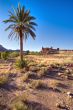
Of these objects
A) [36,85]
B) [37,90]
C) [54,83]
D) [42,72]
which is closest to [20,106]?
[37,90]

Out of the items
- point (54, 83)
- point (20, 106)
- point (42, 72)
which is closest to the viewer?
point (20, 106)

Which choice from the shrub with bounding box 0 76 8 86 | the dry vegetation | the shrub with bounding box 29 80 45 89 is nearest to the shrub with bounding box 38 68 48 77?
the dry vegetation

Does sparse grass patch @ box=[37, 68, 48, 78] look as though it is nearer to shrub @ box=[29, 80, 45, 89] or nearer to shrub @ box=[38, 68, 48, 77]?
shrub @ box=[38, 68, 48, 77]

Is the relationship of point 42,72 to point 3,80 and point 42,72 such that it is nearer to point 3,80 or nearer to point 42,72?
point 42,72

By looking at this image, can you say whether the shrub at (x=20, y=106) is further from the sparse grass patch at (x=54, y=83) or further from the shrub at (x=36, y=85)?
the sparse grass patch at (x=54, y=83)

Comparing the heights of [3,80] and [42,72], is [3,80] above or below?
below

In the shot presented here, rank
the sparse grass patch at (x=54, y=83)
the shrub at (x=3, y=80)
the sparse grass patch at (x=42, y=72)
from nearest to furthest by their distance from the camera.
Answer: the shrub at (x=3, y=80) → the sparse grass patch at (x=54, y=83) → the sparse grass patch at (x=42, y=72)

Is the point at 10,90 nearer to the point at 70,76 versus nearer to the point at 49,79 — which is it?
the point at 49,79

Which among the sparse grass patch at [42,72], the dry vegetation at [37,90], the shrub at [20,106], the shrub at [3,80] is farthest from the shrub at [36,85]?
the shrub at [20,106]

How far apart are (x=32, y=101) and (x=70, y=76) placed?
778 cm

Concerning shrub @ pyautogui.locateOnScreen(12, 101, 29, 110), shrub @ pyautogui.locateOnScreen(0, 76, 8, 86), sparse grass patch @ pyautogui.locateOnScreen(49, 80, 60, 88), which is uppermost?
shrub @ pyautogui.locateOnScreen(0, 76, 8, 86)

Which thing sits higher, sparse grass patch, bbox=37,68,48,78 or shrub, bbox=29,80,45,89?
sparse grass patch, bbox=37,68,48,78

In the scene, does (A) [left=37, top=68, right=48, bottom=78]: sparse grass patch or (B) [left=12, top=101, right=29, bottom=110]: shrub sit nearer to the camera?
(B) [left=12, top=101, right=29, bottom=110]: shrub

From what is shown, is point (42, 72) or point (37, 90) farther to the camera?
point (42, 72)
